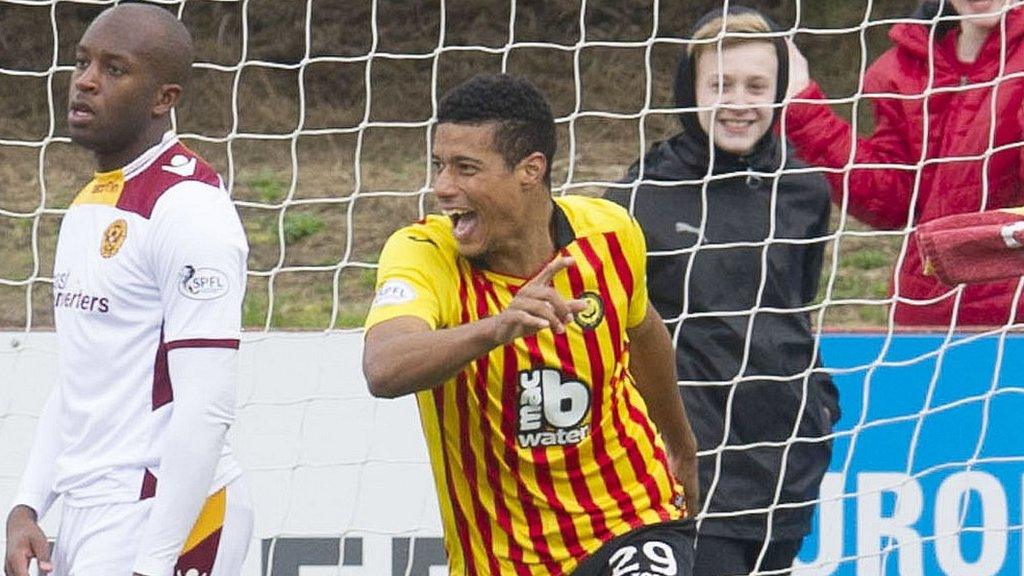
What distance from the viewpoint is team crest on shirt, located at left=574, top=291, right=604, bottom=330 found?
13.2ft

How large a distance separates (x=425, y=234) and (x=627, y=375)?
503mm

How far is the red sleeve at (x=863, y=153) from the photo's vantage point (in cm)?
555

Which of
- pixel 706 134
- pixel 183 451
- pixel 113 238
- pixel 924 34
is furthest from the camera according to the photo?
pixel 924 34

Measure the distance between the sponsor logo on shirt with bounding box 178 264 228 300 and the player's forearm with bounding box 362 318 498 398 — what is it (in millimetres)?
299

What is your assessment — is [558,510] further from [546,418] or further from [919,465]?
[919,465]

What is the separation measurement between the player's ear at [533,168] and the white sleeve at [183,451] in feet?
2.02

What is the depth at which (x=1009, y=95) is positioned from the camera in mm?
5410

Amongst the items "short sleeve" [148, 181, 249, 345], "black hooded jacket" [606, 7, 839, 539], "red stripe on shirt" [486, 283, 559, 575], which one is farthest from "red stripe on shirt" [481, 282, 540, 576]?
"black hooded jacket" [606, 7, 839, 539]

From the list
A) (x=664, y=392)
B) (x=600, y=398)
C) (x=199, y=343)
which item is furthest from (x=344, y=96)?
(x=199, y=343)

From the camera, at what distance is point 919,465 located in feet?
17.9

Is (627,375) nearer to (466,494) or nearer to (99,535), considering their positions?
(466,494)

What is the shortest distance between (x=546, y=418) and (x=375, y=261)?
4.30m

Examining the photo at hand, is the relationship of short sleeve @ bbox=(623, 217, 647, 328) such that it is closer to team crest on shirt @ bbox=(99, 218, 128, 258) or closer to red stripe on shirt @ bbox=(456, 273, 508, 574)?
red stripe on shirt @ bbox=(456, 273, 508, 574)

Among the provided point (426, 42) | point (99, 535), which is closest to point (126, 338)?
point (99, 535)
